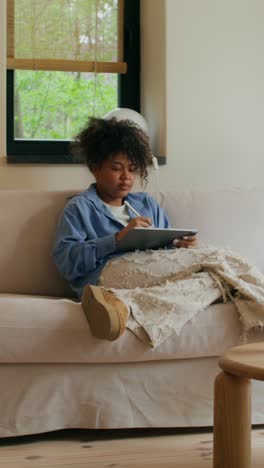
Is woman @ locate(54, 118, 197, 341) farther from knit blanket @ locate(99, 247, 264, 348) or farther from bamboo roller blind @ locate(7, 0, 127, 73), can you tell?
bamboo roller blind @ locate(7, 0, 127, 73)

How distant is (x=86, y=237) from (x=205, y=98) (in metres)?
1.19

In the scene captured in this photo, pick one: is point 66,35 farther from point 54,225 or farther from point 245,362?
point 245,362

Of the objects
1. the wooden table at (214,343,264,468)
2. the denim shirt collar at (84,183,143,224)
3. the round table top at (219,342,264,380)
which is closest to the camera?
the round table top at (219,342,264,380)

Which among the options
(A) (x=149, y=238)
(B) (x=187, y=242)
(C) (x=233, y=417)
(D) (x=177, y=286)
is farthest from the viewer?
(B) (x=187, y=242)

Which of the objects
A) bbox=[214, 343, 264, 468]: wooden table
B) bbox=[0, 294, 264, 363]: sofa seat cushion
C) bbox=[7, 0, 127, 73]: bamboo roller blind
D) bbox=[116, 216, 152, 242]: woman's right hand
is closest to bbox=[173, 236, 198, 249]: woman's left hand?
bbox=[116, 216, 152, 242]: woman's right hand

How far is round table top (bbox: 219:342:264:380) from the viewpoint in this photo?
1.57m

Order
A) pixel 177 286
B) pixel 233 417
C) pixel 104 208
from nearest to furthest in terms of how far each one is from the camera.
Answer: pixel 233 417 → pixel 177 286 → pixel 104 208

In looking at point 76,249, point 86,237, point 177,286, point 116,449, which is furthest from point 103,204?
point 116,449

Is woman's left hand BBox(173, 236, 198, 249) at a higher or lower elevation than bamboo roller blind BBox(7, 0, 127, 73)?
lower

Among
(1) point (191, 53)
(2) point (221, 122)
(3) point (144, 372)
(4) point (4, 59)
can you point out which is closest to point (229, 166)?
(2) point (221, 122)

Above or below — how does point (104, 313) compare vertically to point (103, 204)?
below

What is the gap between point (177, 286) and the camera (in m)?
2.25

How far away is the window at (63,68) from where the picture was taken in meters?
3.54

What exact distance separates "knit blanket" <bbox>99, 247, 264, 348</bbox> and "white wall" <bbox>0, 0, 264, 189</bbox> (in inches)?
41.4
